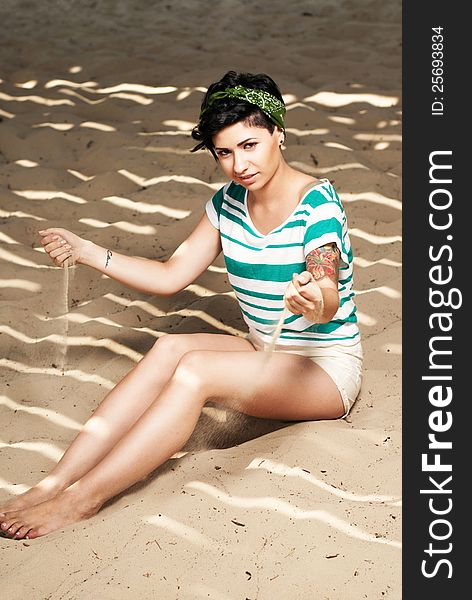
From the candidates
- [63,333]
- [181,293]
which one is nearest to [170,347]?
[63,333]

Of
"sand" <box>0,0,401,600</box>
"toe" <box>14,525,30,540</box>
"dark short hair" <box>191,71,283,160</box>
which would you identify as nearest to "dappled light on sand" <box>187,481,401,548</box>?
"sand" <box>0,0,401,600</box>

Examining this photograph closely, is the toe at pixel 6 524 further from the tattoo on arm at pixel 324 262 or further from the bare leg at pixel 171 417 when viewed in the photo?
the tattoo on arm at pixel 324 262

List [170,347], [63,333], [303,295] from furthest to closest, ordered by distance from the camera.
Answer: [63,333] → [170,347] → [303,295]

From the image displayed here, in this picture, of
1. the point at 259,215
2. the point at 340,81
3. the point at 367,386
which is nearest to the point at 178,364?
the point at 259,215

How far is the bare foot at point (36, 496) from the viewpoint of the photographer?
2230 mm

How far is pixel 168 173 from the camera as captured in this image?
390 cm

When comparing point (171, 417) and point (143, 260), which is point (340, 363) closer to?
point (171, 417)

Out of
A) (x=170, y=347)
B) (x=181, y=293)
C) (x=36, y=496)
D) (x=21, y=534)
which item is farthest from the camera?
(x=181, y=293)

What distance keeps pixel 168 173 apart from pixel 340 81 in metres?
1.27

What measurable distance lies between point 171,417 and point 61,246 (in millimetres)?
588

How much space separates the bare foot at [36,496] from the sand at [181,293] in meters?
0.11

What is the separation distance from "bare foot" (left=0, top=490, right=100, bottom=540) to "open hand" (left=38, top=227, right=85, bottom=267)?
629 mm

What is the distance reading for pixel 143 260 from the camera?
254 centimetres

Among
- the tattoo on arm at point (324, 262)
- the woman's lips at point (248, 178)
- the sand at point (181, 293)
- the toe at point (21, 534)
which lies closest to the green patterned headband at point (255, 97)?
the woman's lips at point (248, 178)
